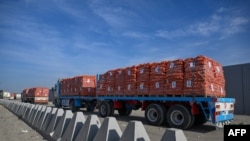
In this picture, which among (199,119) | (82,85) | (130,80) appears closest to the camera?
(199,119)

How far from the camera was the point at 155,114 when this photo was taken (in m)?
13.4

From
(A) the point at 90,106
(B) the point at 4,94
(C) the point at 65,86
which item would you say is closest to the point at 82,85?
(A) the point at 90,106

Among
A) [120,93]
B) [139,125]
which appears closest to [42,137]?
[139,125]

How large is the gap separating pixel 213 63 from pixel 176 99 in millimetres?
2415

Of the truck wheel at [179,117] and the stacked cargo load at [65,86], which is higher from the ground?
the stacked cargo load at [65,86]

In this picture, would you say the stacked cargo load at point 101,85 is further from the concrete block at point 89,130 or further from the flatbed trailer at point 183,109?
the concrete block at point 89,130

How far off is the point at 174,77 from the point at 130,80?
3.16 m

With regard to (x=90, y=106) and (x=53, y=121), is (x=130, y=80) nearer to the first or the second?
(x=53, y=121)

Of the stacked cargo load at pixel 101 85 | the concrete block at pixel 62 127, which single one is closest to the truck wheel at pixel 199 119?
the stacked cargo load at pixel 101 85

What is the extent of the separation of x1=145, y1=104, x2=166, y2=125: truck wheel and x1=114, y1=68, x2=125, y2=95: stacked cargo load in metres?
2.57

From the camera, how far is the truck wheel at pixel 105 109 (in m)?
17.0

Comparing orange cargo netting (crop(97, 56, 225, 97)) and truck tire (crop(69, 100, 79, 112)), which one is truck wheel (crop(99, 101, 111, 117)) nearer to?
orange cargo netting (crop(97, 56, 225, 97))

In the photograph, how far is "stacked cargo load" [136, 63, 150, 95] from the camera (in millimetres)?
13910

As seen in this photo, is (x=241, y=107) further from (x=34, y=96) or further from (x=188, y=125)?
(x=34, y=96)
